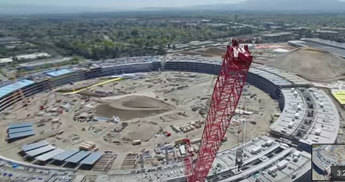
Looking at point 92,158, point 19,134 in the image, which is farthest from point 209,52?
point 92,158

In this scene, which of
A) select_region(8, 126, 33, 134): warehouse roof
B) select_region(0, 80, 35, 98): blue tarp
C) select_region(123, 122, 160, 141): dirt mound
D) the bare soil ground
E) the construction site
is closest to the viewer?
the construction site

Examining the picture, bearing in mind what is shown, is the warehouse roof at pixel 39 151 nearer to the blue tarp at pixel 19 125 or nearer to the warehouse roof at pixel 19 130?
the warehouse roof at pixel 19 130

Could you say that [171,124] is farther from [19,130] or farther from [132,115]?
[19,130]

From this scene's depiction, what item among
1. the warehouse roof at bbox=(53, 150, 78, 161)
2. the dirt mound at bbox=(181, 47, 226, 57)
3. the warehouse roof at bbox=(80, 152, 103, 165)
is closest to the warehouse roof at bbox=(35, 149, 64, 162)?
the warehouse roof at bbox=(53, 150, 78, 161)

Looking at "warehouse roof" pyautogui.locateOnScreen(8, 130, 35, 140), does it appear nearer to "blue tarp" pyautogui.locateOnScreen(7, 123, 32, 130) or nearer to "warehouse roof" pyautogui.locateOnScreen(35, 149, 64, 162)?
"blue tarp" pyautogui.locateOnScreen(7, 123, 32, 130)

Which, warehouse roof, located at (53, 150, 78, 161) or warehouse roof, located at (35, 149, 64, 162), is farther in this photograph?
warehouse roof, located at (35, 149, 64, 162)

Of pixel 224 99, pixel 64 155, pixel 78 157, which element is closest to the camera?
pixel 224 99

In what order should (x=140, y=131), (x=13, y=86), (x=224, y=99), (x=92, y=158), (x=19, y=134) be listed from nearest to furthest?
1. (x=224, y=99)
2. (x=92, y=158)
3. (x=19, y=134)
4. (x=140, y=131)
5. (x=13, y=86)
